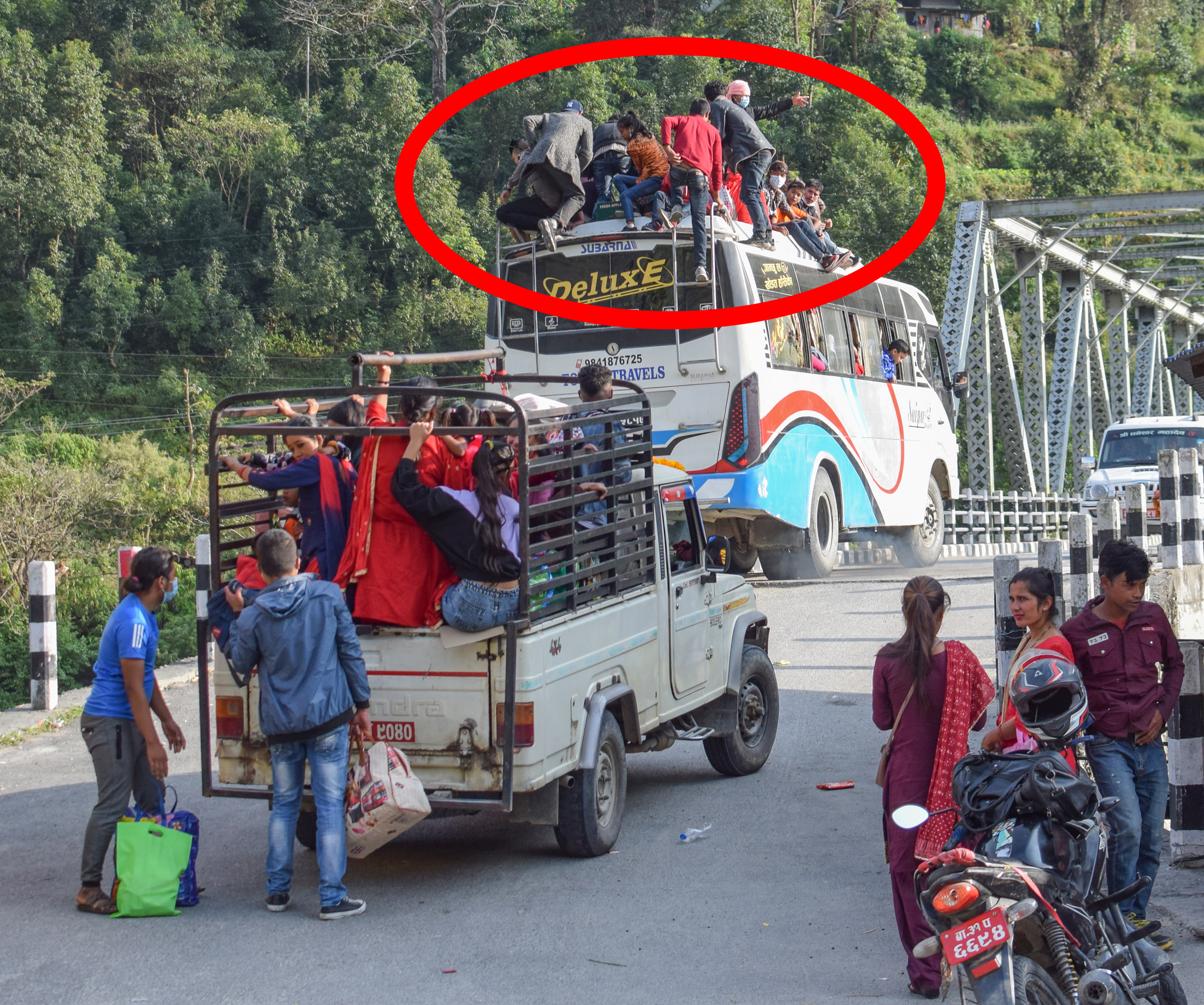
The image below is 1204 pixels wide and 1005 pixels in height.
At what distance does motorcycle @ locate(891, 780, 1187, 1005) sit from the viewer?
11.8 feet

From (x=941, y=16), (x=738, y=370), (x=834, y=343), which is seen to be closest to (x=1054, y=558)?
(x=738, y=370)

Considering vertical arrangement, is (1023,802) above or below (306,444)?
below

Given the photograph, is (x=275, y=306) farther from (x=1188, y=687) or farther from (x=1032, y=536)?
(x=1188, y=687)

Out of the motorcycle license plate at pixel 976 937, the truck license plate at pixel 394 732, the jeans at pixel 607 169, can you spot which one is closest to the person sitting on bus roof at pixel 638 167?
the jeans at pixel 607 169

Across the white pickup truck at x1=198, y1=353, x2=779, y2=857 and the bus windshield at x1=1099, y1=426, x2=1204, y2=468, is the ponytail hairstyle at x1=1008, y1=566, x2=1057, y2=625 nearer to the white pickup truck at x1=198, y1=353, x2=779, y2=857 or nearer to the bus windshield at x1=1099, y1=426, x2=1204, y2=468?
the white pickup truck at x1=198, y1=353, x2=779, y2=857

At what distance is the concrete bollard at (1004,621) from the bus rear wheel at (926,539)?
11990 mm

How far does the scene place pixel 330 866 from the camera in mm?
5812

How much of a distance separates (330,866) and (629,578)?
7.57 ft

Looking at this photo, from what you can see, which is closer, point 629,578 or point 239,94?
point 629,578

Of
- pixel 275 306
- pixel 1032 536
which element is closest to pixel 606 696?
pixel 1032 536

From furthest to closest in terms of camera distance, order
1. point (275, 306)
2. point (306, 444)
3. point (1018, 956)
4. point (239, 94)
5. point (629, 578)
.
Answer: point (239, 94)
point (275, 306)
point (629, 578)
point (306, 444)
point (1018, 956)

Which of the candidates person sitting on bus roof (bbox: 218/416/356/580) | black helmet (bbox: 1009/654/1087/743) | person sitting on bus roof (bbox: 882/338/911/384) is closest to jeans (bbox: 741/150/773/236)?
person sitting on bus roof (bbox: 882/338/911/384)

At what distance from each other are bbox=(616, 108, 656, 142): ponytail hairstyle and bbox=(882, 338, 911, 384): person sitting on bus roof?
6.01 metres

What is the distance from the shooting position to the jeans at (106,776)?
19.6ft
